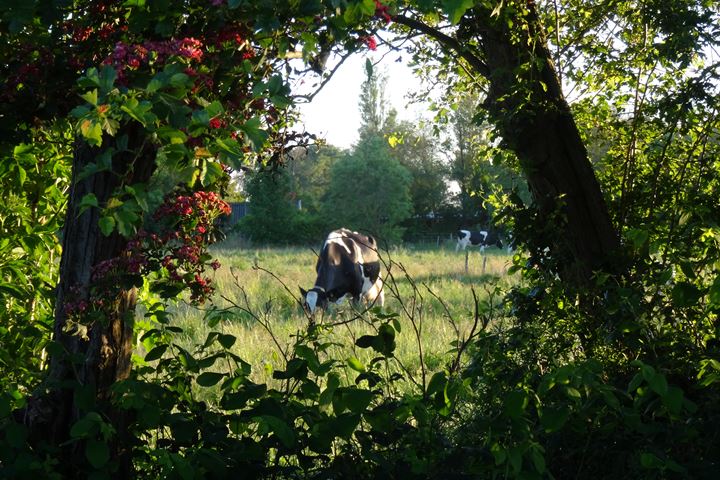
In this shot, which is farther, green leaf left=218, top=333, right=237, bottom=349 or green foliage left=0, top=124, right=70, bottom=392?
green foliage left=0, top=124, right=70, bottom=392

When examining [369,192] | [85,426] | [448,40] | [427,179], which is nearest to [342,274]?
[448,40]

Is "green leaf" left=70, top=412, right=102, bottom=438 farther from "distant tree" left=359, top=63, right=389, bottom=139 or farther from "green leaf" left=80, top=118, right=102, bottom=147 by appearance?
"distant tree" left=359, top=63, right=389, bottom=139

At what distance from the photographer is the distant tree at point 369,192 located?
128ft

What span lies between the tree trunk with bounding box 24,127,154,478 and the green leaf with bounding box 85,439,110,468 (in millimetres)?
307

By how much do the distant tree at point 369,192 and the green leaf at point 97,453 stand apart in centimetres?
3570

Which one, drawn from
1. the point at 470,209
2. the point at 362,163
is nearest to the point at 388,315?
the point at 362,163

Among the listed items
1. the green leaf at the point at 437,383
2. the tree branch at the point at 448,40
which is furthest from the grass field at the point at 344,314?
the tree branch at the point at 448,40

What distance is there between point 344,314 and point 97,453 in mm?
7083

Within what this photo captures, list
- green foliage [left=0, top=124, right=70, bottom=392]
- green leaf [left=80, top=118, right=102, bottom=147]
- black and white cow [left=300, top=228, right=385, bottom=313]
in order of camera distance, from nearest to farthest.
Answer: green leaf [left=80, top=118, right=102, bottom=147] < green foliage [left=0, top=124, right=70, bottom=392] < black and white cow [left=300, top=228, right=385, bottom=313]

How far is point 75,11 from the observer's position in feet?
11.0

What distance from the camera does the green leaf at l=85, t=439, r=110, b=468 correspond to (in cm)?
280

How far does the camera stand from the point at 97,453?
9.28 ft

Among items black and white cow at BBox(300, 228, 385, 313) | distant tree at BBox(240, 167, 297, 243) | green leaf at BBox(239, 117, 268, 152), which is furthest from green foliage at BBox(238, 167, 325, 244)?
green leaf at BBox(239, 117, 268, 152)

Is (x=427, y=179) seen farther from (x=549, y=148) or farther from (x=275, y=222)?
(x=549, y=148)
